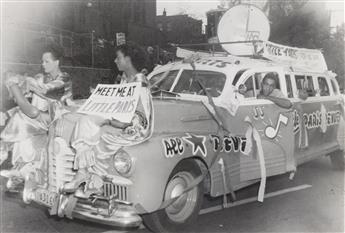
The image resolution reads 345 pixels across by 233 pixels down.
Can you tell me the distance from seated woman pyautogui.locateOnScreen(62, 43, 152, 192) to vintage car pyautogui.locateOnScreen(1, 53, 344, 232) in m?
0.12

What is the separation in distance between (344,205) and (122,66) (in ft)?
12.1

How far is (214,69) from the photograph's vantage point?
251 inches

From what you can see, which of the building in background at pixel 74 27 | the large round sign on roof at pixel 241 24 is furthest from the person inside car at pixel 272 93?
the building in background at pixel 74 27

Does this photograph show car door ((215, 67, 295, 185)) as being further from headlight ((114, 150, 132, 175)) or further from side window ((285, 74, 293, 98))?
headlight ((114, 150, 132, 175))

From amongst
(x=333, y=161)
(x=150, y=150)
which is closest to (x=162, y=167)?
(x=150, y=150)

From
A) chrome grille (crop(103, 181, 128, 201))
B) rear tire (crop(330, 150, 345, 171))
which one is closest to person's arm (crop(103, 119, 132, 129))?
chrome grille (crop(103, 181, 128, 201))

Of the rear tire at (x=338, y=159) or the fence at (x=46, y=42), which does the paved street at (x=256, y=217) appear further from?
the fence at (x=46, y=42)

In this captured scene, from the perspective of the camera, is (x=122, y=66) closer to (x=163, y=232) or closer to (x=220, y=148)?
(x=220, y=148)

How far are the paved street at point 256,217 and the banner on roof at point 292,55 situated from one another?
2.17 m

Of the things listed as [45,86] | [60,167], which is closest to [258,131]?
[60,167]

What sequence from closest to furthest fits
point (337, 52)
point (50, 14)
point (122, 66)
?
point (122, 66) < point (337, 52) < point (50, 14)

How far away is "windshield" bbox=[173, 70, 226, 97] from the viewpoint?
6.14 metres

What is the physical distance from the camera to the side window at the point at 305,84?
7.40 meters

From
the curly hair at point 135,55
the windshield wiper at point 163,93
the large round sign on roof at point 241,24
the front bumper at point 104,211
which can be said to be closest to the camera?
the front bumper at point 104,211
